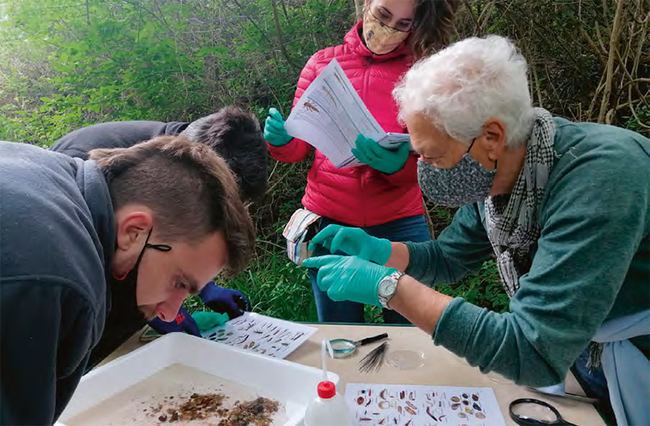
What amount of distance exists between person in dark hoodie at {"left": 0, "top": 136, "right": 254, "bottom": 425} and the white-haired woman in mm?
467

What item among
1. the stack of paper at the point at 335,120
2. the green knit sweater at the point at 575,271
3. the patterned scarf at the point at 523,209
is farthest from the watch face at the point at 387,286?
the stack of paper at the point at 335,120

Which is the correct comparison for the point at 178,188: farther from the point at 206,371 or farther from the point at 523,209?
the point at 523,209

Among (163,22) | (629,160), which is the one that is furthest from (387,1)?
(163,22)

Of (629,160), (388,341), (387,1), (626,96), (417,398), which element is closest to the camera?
(629,160)

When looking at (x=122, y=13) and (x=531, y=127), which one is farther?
(x=122, y=13)

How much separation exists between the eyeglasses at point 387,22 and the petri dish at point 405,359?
1332 mm

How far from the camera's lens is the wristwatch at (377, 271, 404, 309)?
132 centimetres

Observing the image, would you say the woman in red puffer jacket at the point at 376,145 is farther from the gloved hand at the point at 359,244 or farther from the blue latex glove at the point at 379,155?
the gloved hand at the point at 359,244

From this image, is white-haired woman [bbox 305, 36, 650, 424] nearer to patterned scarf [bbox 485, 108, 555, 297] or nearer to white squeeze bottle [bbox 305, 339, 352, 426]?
patterned scarf [bbox 485, 108, 555, 297]

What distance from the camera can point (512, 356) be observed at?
115cm

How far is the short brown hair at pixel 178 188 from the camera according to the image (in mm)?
1084

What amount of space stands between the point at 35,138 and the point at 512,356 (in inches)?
161

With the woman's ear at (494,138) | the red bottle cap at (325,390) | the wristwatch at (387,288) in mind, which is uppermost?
the woman's ear at (494,138)

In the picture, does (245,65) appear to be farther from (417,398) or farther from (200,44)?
(417,398)
